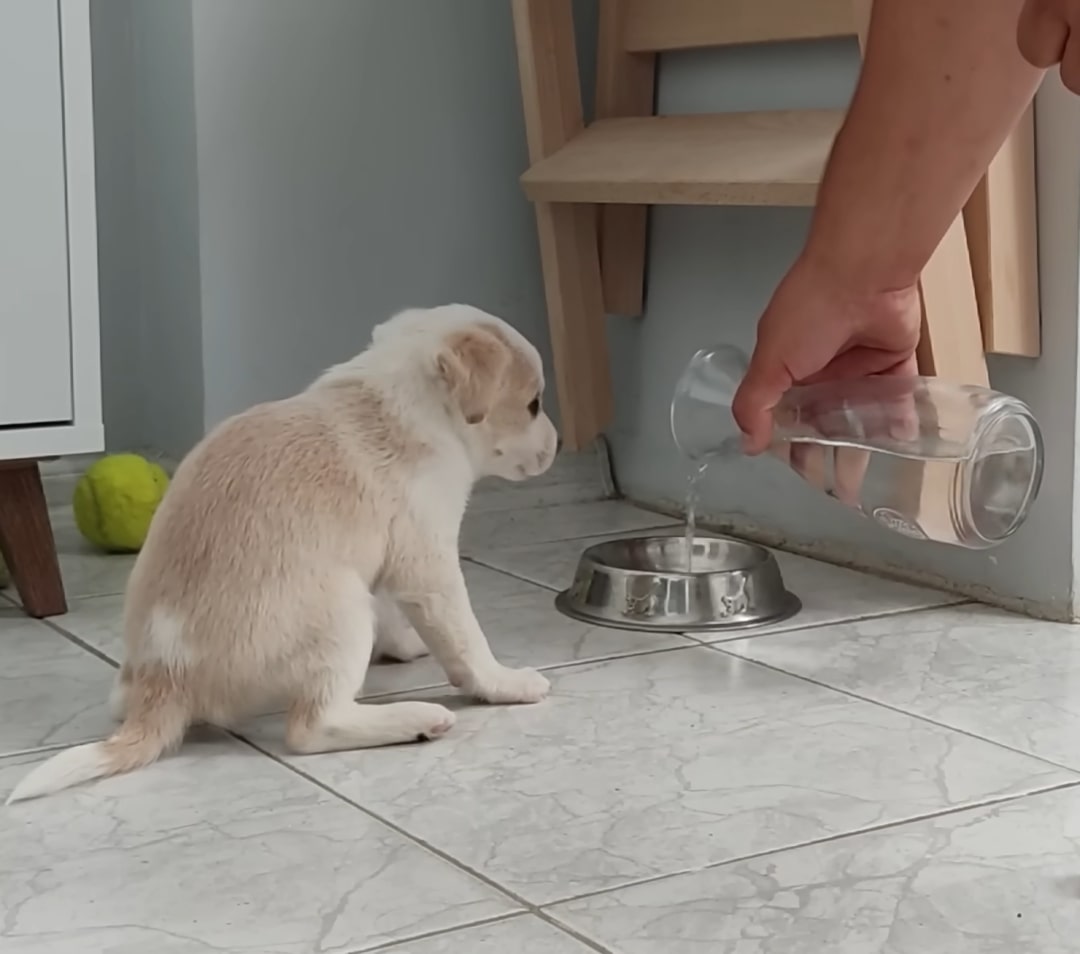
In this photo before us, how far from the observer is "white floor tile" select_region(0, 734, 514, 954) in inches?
39.9

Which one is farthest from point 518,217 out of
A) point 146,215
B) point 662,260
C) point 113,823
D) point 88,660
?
point 113,823

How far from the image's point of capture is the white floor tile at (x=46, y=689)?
140 centimetres

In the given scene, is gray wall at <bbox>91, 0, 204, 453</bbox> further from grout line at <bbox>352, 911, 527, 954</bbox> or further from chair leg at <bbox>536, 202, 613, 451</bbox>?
grout line at <bbox>352, 911, 527, 954</bbox>

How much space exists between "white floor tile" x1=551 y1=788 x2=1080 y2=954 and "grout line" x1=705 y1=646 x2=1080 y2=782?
0.51ft

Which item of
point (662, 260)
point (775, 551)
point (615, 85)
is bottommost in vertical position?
point (775, 551)

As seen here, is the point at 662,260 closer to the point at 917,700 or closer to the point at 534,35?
the point at 534,35

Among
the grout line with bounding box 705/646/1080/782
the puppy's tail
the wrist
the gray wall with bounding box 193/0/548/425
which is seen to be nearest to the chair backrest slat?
the gray wall with bounding box 193/0/548/425

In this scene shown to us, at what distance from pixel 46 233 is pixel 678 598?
76 centimetres

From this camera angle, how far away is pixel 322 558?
1.36 metres

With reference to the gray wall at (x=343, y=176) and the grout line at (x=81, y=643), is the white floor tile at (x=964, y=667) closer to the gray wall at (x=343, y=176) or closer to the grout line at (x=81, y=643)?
the grout line at (x=81, y=643)

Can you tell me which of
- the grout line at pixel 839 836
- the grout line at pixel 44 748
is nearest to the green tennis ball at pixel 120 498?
the grout line at pixel 44 748

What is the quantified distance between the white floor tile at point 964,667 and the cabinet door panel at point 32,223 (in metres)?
0.76

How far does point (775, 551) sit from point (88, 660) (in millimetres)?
916

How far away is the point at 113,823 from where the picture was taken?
1.20 meters
